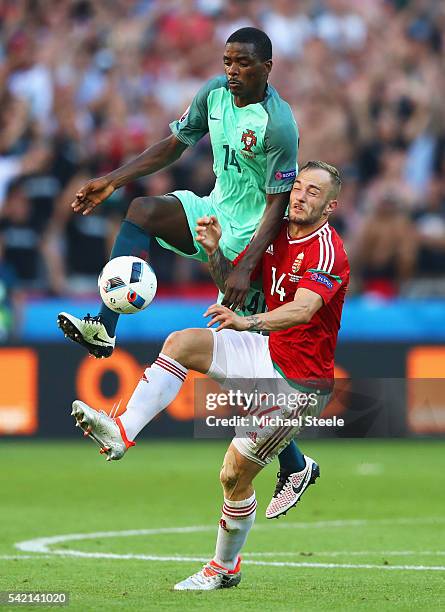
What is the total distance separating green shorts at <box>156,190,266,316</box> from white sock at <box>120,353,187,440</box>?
1.03 m

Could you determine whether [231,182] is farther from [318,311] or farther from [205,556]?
[205,556]

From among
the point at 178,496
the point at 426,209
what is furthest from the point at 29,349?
the point at 426,209

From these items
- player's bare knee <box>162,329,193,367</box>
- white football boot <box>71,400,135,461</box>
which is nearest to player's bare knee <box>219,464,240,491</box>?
player's bare knee <box>162,329,193,367</box>

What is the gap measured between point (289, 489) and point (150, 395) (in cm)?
158

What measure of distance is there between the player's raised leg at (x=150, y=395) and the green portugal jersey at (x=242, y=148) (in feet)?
3.77

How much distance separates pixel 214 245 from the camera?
23.1ft

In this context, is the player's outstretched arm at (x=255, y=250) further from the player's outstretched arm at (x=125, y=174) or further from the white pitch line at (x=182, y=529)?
the white pitch line at (x=182, y=529)

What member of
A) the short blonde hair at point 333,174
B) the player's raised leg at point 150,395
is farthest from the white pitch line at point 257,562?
the short blonde hair at point 333,174

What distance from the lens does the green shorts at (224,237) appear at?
310 inches

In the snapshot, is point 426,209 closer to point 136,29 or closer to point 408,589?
point 136,29

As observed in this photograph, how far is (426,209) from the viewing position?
16.9m

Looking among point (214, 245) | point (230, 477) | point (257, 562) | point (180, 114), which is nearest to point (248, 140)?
point (214, 245)

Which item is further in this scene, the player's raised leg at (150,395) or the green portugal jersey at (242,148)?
the green portugal jersey at (242,148)

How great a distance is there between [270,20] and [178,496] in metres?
8.24
